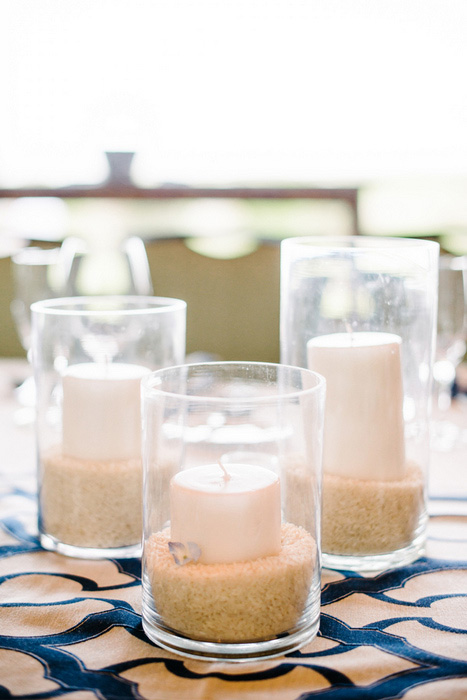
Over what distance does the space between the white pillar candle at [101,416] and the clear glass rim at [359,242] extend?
0.60ft

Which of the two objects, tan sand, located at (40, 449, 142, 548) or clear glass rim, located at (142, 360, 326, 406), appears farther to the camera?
tan sand, located at (40, 449, 142, 548)

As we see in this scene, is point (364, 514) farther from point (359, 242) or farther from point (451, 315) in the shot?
point (451, 315)

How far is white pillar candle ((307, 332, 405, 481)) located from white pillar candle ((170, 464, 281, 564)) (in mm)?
134

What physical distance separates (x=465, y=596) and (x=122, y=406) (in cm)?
31

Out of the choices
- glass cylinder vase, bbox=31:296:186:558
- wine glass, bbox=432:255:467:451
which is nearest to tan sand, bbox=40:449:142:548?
glass cylinder vase, bbox=31:296:186:558

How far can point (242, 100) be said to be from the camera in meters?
2.57

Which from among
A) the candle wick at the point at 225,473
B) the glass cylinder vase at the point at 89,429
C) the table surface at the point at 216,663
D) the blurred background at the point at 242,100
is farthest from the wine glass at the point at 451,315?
the blurred background at the point at 242,100

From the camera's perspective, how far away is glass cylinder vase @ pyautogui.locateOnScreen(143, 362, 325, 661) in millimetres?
460

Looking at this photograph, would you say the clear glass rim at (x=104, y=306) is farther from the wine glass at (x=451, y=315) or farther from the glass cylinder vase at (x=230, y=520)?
the wine glass at (x=451, y=315)

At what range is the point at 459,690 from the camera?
0.42 metres

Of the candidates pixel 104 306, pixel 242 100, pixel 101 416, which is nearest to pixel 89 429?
pixel 101 416

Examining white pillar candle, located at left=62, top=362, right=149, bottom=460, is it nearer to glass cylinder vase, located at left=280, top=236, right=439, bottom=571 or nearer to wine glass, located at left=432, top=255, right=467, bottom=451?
glass cylinder vase, located at left=280, top=236, right=439, bottom=571

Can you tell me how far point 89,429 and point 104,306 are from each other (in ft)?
0.46

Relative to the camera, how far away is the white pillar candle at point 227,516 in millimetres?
469
